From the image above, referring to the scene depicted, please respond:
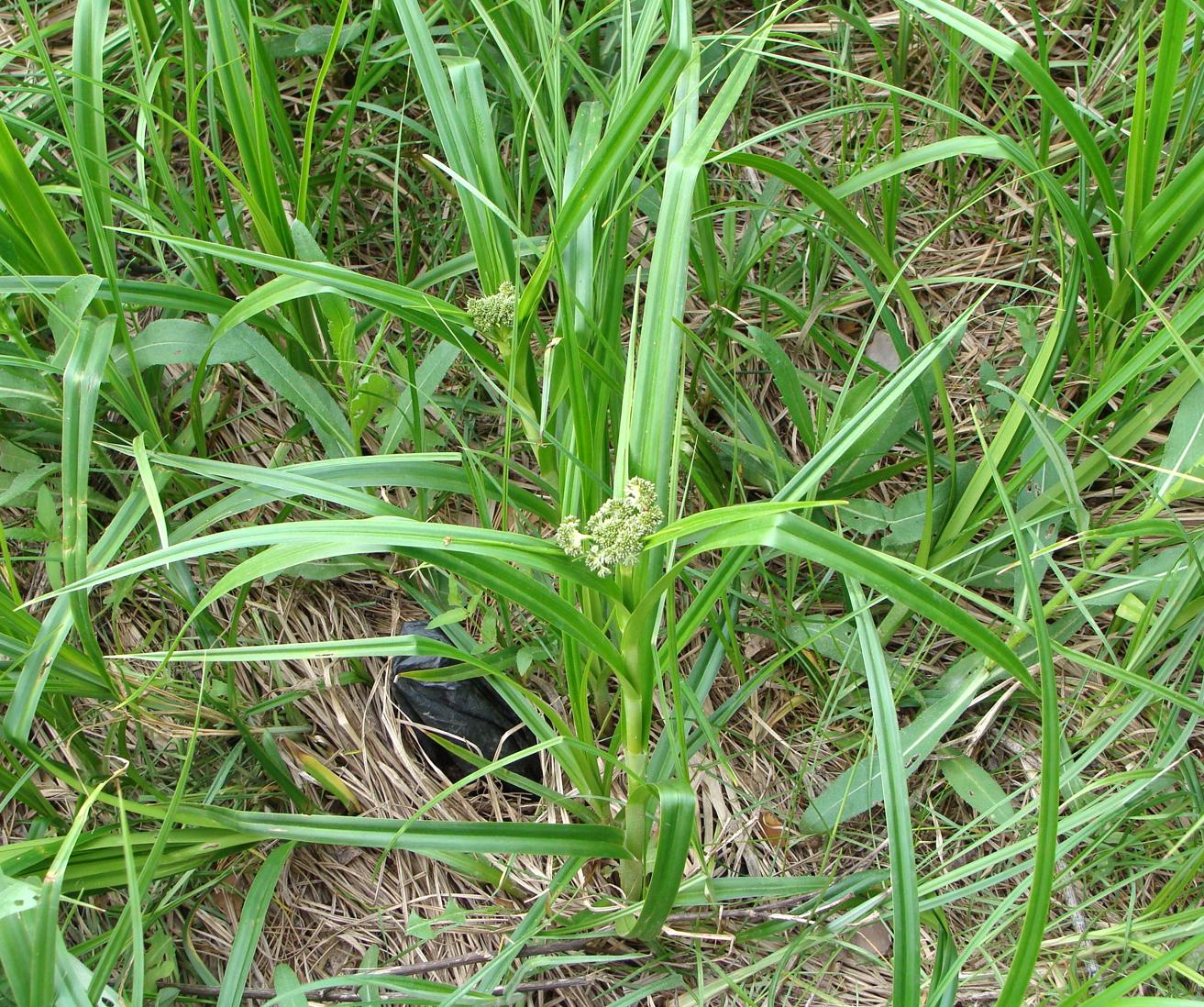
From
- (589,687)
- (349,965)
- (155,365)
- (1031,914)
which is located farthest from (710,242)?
(349,965)

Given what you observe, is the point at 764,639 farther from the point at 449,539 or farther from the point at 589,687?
the point at 449,539

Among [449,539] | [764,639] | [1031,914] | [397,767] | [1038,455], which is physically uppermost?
[449,539]

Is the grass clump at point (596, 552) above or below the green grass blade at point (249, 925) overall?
above

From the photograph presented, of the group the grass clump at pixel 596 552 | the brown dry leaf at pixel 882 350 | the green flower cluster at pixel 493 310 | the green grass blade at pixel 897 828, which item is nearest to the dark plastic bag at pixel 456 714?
the grass clump at pixel 596 552

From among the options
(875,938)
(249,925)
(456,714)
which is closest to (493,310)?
(456,714)

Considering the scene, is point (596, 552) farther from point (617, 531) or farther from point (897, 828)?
point (897, 828)

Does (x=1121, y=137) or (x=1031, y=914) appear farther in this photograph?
(x=1121, y=137)

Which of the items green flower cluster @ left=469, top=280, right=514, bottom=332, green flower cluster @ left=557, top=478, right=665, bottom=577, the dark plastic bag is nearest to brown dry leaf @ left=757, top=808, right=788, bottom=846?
the dark plastic bag

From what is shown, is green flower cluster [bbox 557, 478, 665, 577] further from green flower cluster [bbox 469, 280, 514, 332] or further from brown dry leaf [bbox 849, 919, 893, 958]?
brown dry leaf [bbox 849, 919, 893, 958]

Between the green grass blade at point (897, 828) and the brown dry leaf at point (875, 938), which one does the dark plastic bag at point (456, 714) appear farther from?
the green grass blade at point (897, 828)
